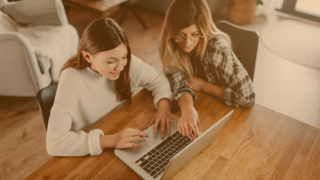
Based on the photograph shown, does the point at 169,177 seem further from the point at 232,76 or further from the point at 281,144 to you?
the point at 232,76

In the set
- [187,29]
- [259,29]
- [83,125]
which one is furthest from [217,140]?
[259,29]

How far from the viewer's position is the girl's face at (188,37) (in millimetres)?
1104

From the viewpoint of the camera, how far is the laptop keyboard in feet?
2.81

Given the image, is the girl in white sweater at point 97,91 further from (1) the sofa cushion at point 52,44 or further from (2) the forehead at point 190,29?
(1) the sofa cushion at point 52,44

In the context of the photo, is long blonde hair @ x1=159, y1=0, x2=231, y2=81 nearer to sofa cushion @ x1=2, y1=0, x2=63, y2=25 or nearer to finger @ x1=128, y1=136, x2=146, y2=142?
finger @ x1=128, y1=136, x2=146, y2=142

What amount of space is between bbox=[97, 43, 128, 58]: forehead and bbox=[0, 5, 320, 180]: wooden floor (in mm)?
1139

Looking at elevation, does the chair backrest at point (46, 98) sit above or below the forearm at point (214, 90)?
above

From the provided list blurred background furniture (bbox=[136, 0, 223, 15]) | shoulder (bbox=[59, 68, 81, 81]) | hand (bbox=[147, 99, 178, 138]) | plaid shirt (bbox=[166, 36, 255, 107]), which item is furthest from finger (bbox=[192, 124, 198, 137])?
blurred background furniture (bbox=[136, 0, 223, 15])

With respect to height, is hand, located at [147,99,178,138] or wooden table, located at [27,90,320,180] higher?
hand, located at [147,99,178,138]

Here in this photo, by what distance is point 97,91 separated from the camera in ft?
3.70

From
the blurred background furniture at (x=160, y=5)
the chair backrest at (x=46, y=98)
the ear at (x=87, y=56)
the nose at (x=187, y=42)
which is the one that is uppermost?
the ear at (x=87, y=56)

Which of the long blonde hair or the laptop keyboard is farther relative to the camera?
the long blonde hair

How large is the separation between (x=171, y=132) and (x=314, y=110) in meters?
1.70

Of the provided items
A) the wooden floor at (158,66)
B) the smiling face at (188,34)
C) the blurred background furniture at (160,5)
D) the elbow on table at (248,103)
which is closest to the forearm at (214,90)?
the elbow on table at (248,103)
